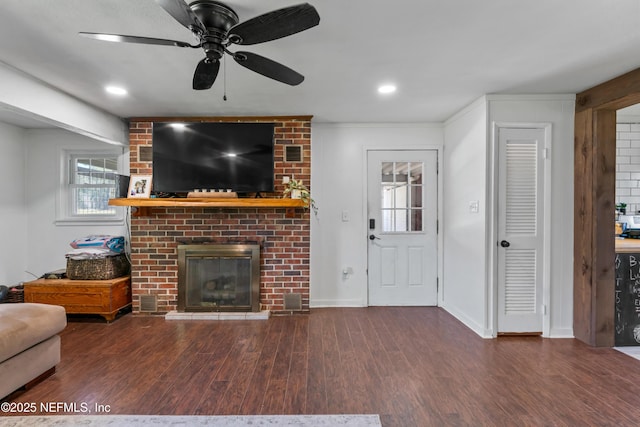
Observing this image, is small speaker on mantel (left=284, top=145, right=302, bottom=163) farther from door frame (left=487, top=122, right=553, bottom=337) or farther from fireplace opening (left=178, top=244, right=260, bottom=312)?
door frame (left=487, top=122, right=553, bottom=337)

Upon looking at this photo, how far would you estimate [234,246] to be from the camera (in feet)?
11.9

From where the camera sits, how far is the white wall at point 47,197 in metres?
4.14

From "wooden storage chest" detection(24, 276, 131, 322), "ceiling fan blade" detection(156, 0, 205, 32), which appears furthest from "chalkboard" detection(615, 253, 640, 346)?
"wooden storage chest" detection(24, 276, 131, 322)

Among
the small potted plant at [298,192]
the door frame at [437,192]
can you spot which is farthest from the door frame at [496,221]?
the small potted plant at [298,192]

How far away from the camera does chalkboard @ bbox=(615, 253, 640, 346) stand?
9.35 feet

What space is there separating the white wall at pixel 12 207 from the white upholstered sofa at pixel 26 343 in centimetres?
238

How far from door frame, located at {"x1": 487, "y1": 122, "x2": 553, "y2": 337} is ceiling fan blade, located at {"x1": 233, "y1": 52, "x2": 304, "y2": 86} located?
2.07m

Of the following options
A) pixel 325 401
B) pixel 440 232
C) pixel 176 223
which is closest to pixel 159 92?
pixel 176 223

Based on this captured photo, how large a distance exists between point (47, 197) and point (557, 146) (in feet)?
19.5

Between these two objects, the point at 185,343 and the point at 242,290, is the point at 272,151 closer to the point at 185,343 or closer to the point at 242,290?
the point at 242,290

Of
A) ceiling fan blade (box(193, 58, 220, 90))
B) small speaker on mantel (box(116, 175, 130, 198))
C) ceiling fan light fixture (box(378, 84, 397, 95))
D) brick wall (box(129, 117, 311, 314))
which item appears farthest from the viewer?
brick wall (box(129, 117, 311, 314))

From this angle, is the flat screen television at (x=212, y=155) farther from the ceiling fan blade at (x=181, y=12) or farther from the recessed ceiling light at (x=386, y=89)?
the ceiling fan blade at (x=181, y=12)

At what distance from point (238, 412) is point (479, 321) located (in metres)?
2.38

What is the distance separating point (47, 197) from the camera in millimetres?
4152
